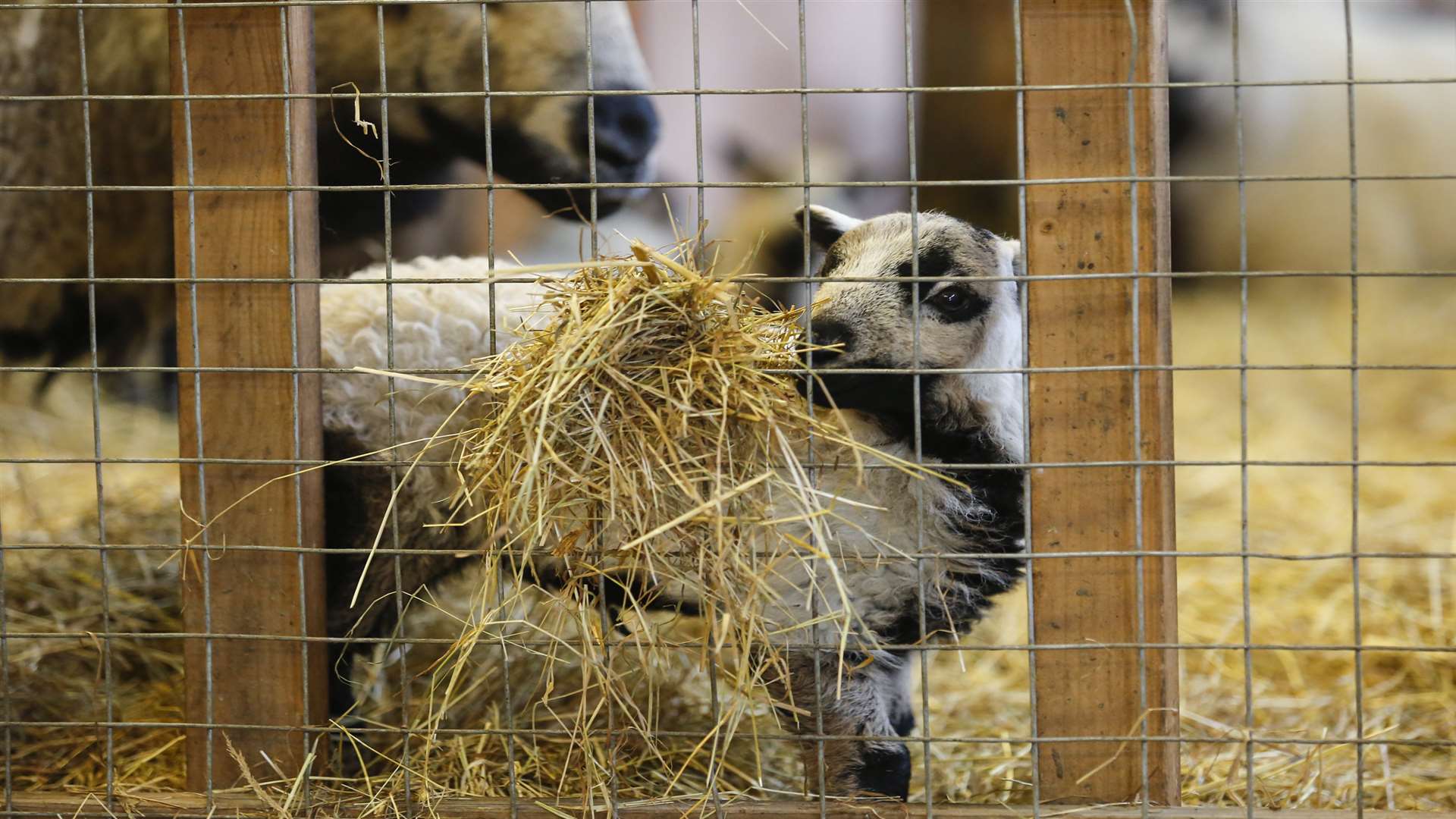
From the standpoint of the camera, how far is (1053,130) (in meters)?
2.19

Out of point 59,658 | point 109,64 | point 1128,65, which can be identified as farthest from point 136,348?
point 1128,65

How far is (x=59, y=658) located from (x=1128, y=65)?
3.25 m

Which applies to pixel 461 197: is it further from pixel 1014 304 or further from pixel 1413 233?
pixel 1413 233

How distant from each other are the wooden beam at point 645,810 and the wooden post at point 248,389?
9 cm

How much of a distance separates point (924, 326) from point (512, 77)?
167cm

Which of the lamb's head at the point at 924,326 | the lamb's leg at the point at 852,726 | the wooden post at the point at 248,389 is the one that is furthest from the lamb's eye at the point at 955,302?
the wooden post at the point at 248,389

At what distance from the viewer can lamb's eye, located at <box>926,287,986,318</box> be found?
7.68 feet

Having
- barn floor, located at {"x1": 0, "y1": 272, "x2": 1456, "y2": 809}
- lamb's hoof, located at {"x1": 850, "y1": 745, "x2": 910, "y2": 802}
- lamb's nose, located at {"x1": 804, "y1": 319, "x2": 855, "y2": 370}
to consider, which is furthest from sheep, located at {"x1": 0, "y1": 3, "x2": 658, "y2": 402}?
lamb's hoof, located at {"x1": 850, "y1": 745, "x2": 910, "y2": 802}

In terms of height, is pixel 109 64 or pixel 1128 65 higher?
pixel 109 64

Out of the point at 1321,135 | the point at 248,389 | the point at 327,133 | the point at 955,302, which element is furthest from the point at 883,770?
the point at 1321,135

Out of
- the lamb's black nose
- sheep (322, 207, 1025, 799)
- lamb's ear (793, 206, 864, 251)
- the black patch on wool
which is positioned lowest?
sheep (322, 207, 1025, 799)

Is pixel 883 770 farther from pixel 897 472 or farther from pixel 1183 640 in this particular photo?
pixel 1183 640

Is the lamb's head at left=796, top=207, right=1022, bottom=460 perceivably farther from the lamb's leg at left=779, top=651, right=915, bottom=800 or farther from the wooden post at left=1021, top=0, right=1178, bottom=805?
the lamb's leg at left=779, top=651, right=915, bottom=800

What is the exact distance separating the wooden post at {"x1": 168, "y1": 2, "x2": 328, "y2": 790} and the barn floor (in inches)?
11.4
